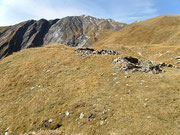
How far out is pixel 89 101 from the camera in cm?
1364

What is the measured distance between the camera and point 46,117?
12875 millimetres

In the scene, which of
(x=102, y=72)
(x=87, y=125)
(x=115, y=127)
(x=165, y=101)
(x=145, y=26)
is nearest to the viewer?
(x=115, y=127)

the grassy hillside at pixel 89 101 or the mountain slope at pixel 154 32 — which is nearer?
the grassy hillside at pixel 89 101

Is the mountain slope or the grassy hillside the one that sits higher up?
the mountain slope

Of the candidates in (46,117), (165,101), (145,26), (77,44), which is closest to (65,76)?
(46,117)

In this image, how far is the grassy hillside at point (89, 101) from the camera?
10.6m

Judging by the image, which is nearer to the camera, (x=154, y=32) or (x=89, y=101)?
(x=89, y=101)

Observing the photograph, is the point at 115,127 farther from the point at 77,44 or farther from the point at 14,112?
the point at 77,44

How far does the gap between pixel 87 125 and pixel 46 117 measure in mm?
4532

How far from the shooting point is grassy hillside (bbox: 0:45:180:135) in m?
10.6

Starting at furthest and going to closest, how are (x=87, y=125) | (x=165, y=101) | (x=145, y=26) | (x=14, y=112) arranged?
(x=145, y=26) → (x=14, y=112) → (x=165, y=101) → (x=87, y=125)

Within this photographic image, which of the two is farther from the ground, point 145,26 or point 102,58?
point 145,26

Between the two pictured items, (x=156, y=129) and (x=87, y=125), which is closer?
(x=156, y=129)

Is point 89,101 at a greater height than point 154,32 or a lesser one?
lesser
